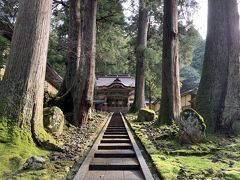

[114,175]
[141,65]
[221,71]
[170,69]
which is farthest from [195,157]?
[141,65]

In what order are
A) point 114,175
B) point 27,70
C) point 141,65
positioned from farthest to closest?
point 141,65
point 27,70
point 114,175

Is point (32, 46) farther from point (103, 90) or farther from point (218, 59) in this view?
point (103, 90)

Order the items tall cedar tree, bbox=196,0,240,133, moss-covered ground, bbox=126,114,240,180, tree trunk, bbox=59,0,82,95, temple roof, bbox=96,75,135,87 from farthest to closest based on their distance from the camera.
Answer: temple roof, bbox=96,75,135,87 < tree trunk, bbox=59,0,82,95 < tall cedar tree, bbox=196,0,240,133 < moss-covered ground, bbox=126,114,240,180

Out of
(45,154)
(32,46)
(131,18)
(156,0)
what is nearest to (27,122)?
(45,154)

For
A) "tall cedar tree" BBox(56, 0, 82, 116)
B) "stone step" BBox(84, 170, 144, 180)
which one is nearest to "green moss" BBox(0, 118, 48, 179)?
"stone step" BBox(84, 170, 144, 180)

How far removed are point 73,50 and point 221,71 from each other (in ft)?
21.4

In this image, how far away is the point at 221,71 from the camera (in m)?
8.21

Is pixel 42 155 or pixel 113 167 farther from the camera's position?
pixel 113 167

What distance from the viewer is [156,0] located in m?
15.0

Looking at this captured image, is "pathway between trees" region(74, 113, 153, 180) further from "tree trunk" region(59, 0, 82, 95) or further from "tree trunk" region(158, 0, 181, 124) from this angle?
"tree trunk" region(59, 0, 82, 95)

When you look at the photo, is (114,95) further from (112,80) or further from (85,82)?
(85,82)

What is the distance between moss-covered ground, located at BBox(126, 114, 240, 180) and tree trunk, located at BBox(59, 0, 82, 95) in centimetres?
492

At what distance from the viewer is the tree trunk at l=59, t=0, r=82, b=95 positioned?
1173 cm

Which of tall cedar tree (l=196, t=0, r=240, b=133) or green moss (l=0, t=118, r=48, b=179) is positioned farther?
tall cedar tree (l=196, t=0, r=240, b=133)
